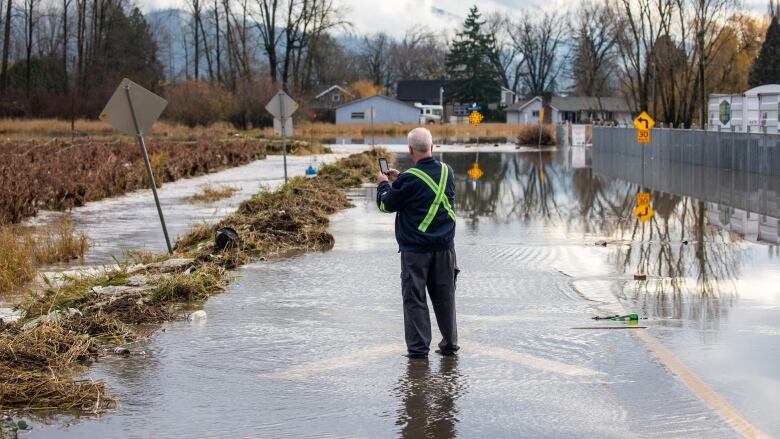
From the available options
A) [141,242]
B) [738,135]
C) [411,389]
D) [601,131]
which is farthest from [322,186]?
[601,131]

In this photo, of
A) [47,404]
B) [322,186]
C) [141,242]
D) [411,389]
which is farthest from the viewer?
[322,186]

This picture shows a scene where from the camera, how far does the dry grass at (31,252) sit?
42.6 ft

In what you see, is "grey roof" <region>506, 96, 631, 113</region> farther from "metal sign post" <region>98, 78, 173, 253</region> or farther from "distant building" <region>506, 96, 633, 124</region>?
"metal sign post" <region>98, 78, 173, 253</region>

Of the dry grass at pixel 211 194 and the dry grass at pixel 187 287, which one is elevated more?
the dry grass at pixel 211 194

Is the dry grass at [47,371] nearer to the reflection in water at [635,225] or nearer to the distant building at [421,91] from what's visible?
the reflection in water at [635,225]

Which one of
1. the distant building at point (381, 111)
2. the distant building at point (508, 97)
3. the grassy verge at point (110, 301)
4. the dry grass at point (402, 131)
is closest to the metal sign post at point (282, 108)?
the grassy verge at point (110, 301)

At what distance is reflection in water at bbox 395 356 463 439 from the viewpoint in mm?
6801

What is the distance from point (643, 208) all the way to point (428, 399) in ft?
51.1

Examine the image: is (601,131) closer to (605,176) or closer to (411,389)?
(605,176)

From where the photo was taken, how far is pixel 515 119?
139m

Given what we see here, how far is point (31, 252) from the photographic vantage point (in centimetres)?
1523

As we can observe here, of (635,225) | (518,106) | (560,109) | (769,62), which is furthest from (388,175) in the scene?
(560,109)

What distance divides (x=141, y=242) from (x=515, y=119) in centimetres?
12366

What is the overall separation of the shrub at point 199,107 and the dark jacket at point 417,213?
7876 cm
